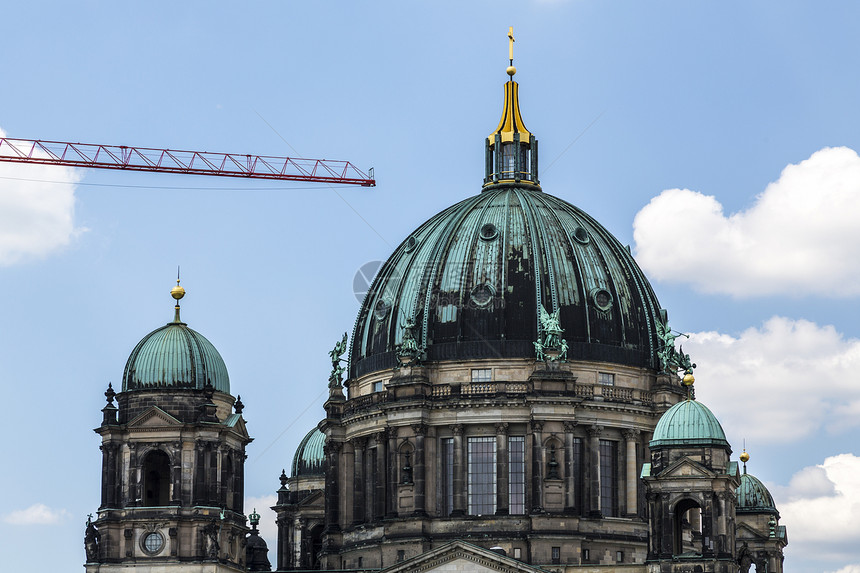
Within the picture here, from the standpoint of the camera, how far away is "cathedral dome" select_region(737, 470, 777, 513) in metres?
129

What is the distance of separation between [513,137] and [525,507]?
79.6ft

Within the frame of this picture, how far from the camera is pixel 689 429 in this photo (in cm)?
10694

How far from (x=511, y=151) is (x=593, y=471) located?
2170 cm

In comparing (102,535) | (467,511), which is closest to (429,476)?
(467,511)

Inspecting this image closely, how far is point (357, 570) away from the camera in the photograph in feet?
373

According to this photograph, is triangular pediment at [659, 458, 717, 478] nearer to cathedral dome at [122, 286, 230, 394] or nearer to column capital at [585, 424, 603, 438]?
column capital at [585, 424, 603, 438]

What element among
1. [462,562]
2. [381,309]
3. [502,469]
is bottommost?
[462,562]

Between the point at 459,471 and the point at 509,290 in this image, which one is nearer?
the point at 459,471

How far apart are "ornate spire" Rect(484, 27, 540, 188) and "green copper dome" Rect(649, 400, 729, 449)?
73.9ft

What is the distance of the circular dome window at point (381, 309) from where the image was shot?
121 meters

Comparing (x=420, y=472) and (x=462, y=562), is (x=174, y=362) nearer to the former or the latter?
(x=420, y=472)


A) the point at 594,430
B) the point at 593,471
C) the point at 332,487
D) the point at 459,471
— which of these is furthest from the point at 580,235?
the point at 332,487

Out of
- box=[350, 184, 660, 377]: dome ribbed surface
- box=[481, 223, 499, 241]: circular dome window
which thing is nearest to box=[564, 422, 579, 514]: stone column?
box=[350, 184, 660, 377]: dome ribbed surface

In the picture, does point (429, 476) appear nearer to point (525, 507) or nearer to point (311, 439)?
point (525, 507)
